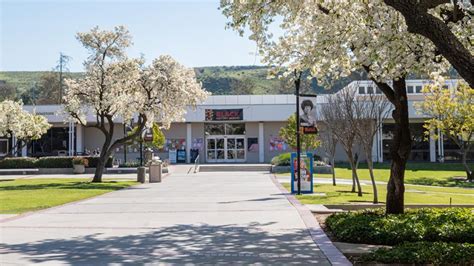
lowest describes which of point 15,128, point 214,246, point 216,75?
point 214,246

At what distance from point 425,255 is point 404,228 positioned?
2.00 metres

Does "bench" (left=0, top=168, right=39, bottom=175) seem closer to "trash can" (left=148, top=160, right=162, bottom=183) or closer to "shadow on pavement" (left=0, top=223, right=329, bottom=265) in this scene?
"trash can" (left=148, top=160, right=162, bottom=183)

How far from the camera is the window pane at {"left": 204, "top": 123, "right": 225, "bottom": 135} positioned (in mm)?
49906

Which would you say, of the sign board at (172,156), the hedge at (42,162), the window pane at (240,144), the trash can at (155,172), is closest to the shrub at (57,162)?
the hedge at (42,162)

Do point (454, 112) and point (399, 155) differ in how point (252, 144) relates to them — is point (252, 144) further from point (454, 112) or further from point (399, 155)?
point (399, 155)

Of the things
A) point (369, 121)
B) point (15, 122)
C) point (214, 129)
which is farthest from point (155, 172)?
point (214, 129)

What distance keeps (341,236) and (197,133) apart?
41022 mm

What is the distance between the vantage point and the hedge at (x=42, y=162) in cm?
3875

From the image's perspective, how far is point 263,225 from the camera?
11242 millimetres

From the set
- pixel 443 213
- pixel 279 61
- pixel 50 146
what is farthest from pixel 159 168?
pixel 50 146

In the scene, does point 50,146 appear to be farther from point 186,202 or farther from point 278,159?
A: point 186,202

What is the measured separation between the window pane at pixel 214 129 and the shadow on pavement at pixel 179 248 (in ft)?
130

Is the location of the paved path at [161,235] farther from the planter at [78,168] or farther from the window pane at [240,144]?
the window pane at [240,144]

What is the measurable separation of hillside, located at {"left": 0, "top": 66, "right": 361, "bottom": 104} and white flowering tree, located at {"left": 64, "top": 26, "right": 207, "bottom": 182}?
5921 centimetres
